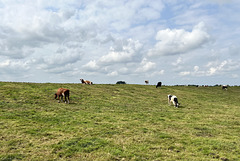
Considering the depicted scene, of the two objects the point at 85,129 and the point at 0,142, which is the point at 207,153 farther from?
the point at 0,142

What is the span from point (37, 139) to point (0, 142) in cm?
187

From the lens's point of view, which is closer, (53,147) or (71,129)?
(53,147)

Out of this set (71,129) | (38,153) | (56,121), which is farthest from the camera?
(56,121)

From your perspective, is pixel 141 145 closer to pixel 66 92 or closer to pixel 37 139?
pixel 37 139

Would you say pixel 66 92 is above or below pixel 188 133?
above

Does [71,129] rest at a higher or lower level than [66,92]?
lower

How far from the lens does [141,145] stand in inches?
360

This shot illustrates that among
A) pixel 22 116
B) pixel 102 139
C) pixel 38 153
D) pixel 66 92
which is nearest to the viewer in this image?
pixel 38 153

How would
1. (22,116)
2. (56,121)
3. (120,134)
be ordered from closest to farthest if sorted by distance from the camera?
(120,134)
(56,121)
(22,116)

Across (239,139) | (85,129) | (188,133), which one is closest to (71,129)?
(85,129)

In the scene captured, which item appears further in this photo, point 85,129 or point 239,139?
point 85,129

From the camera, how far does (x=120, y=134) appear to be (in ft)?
36.3

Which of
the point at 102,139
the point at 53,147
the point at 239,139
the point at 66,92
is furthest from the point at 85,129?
the point at 66,92

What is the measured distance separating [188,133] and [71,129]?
837 centimetres
